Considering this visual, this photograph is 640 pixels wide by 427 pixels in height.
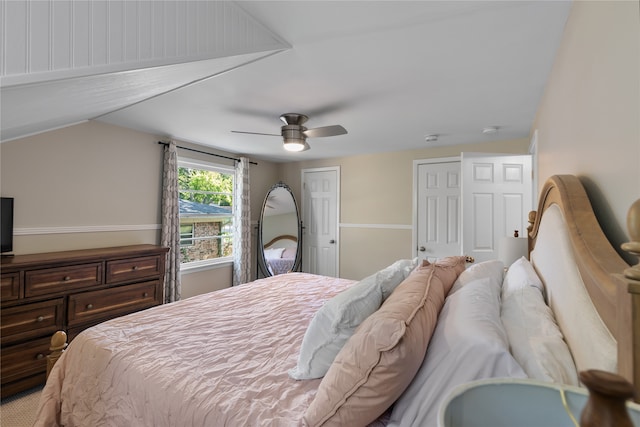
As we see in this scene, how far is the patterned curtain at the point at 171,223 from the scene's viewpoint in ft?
11.9

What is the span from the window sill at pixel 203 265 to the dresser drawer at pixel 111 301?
82cm

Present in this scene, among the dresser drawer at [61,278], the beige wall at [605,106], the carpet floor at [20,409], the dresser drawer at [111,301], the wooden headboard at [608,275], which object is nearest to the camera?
the wooden headboard at [608,275]

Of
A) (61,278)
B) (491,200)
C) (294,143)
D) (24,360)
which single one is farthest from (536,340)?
(24,360)

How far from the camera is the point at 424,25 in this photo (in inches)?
60.4

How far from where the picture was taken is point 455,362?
912mm

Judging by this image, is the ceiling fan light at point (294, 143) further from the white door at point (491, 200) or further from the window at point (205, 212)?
the window at point (205, 212)

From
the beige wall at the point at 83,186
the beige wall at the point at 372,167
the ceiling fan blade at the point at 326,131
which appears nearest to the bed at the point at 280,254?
the beige wall at the point at 372,167

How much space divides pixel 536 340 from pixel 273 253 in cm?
439

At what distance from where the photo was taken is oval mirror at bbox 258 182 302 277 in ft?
16.4

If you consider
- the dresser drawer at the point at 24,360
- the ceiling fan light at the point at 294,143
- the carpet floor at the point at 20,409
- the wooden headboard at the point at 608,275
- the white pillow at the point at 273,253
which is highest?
the ceiling fan light at the point at 294,143

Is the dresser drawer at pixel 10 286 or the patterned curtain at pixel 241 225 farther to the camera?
the patterned curtain at pixel 241 225

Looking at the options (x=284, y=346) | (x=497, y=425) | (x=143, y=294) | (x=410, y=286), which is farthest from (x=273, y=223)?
(x=497, y=425)

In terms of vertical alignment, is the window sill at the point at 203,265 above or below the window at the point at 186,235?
below

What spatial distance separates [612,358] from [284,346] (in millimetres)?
1297
